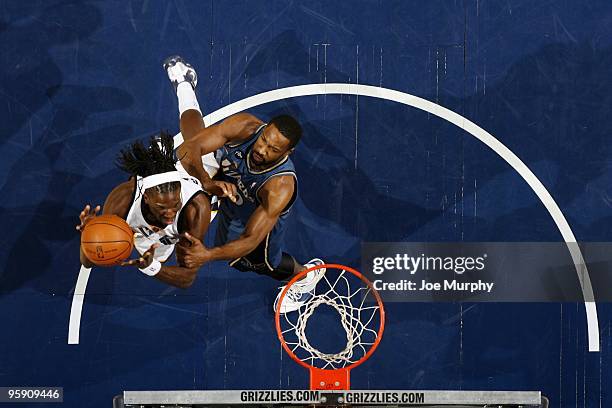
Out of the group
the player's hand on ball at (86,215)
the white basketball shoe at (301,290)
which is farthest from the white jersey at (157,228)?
the white basketball shoe at (301,290)

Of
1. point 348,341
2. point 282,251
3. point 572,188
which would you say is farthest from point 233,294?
point 572,188

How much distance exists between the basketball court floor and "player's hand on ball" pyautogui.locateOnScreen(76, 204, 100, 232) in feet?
0.51

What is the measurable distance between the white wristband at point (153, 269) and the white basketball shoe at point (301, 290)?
829 millimetres

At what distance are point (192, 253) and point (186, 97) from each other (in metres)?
1.07

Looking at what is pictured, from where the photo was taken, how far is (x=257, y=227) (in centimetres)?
606

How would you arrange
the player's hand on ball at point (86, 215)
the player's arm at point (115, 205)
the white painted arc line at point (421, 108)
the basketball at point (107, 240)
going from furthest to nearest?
the white painted arc line at point (421, 108) < the player's arm at point (115, 205) < the player's hand on ball at point (86, 215) < the basketball at point (107, 240)

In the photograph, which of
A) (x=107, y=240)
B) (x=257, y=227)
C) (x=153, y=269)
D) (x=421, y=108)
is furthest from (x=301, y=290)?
(x=421, y=108)

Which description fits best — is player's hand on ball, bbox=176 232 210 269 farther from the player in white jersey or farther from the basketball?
the basketball

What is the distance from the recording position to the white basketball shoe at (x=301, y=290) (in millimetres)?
6016

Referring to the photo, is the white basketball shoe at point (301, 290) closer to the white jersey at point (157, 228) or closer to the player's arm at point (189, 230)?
the player's arm at point (189, 230)

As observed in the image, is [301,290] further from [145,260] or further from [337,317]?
[145,260]

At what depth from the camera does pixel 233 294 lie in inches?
239

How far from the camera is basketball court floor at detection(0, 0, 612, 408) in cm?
606

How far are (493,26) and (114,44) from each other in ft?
8.57
